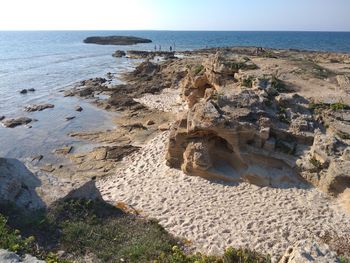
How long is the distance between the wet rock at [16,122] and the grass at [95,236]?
15565 mm

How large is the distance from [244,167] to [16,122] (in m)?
17.7

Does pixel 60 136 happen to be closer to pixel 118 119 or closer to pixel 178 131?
pixel 118 119

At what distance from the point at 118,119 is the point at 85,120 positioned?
237cm

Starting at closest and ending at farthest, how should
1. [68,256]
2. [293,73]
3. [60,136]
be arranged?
[68,256] → [293,73] → [60,136]

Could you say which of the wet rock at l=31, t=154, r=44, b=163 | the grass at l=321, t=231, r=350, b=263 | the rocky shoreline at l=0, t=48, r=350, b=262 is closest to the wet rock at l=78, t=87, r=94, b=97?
the rocky shoreline at l=0, t=48, r=350, b=262

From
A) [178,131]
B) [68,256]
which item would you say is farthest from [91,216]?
[178,131]

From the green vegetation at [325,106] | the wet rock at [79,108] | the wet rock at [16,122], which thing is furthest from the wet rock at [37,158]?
the green vegetation at [325,106]

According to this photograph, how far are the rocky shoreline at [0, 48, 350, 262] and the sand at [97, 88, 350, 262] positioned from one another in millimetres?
34

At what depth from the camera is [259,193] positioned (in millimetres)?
13617

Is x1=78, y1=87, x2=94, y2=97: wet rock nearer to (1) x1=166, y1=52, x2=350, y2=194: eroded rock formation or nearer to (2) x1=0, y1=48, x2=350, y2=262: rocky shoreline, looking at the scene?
(2) x1=0, y1=48, x2=350, y2=262: rocky shoreline

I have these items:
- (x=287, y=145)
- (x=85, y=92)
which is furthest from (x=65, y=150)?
(x=85, y=92)

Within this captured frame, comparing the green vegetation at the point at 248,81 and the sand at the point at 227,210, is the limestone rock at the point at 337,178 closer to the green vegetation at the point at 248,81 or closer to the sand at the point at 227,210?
the sand at the point at 227,210

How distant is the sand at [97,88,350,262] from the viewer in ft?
36.9

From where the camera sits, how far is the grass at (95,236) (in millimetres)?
9440
